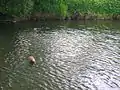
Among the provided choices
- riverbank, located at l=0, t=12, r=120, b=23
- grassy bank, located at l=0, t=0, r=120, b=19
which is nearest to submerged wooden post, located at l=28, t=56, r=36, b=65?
grassy bank, located at l=0, t=0, r=120, b=19

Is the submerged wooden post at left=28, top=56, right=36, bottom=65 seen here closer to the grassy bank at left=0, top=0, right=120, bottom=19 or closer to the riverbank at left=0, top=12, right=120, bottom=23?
the grassy bank at left=0, top=0, right=120, bottom=19

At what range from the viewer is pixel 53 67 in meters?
33.3

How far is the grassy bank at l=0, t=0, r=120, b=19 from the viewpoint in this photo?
5575 cm

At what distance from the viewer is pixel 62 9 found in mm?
63781

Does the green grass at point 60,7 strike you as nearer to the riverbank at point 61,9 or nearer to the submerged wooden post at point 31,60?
the riverbank at point 61,9

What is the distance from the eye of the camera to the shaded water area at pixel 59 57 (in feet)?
95.3

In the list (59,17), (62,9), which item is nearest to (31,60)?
(62,9)

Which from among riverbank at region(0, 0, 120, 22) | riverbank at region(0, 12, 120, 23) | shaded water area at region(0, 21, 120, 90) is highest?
riverbank at region(0, 0, 120, 22)

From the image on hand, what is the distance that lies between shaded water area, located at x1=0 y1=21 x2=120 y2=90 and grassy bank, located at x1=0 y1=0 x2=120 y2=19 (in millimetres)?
3123

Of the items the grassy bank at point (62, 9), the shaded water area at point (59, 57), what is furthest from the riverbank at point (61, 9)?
the shaded water area at point (59, 57)

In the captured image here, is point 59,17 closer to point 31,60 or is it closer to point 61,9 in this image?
point 61,9

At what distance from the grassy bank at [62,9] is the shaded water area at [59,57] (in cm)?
312

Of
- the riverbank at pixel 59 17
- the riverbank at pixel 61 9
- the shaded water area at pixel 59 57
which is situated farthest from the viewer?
the riverbank at pixel 59 17

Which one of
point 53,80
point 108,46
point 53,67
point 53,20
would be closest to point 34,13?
point 53,20
